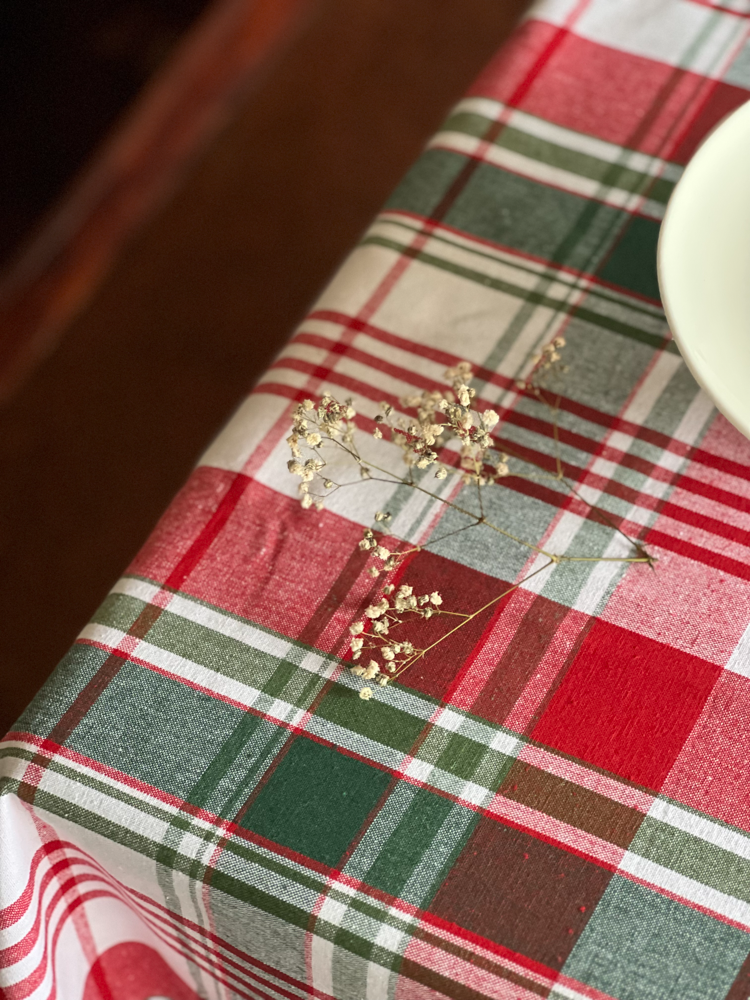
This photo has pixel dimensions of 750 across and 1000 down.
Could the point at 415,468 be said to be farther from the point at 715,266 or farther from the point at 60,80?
the point at 60,80

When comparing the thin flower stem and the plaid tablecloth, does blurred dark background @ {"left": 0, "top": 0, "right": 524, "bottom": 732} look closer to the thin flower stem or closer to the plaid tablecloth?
the plaid tablecloth

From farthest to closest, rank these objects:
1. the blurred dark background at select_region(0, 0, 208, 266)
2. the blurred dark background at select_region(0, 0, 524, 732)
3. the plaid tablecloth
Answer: the blurred dark background at select_region(0, 0, 208, 266), the blurred dark background at select_region(0, 0, 524, 732), the plaid tablecloth

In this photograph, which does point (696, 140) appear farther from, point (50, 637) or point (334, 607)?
point (50, 637)

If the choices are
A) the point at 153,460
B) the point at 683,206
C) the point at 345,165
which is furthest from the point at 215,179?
the point at 683,206

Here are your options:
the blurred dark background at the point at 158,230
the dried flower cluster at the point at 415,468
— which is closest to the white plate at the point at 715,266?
the dried flower cluster at the point at 415,468

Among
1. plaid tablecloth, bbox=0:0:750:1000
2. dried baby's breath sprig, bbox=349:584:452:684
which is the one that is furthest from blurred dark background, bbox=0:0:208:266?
dried baby's breath sprig, bbox=349:584:452:684

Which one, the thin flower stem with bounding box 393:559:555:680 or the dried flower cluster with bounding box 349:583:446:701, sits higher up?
the dried flower cluster with bounding box 349:583:446:701
